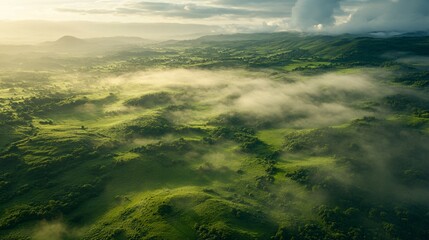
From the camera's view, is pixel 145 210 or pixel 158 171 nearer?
pixel 145 210

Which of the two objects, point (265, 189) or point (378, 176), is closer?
point (265, 189)

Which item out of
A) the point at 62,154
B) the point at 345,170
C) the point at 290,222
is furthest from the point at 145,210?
the point at 345,170

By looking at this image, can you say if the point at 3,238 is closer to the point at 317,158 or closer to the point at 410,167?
the point at 317,158

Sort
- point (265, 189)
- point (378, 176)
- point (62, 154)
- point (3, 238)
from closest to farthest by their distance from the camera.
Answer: point (3, 238)
point (265, 189)
point (378, 176)
point (62, 154)

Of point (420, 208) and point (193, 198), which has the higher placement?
point (193, 198)

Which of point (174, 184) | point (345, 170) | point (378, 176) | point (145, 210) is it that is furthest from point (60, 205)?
point (378, 176)

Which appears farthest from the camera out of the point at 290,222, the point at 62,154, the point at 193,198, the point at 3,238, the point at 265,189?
the point at 62,154

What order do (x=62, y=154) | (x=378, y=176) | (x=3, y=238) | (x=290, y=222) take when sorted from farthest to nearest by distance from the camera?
(x=62, y=154)
(x=378, y=176)
(x=290, y=222)
(x=3, y=238)

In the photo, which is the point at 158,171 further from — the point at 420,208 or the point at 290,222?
the point at 420,208
